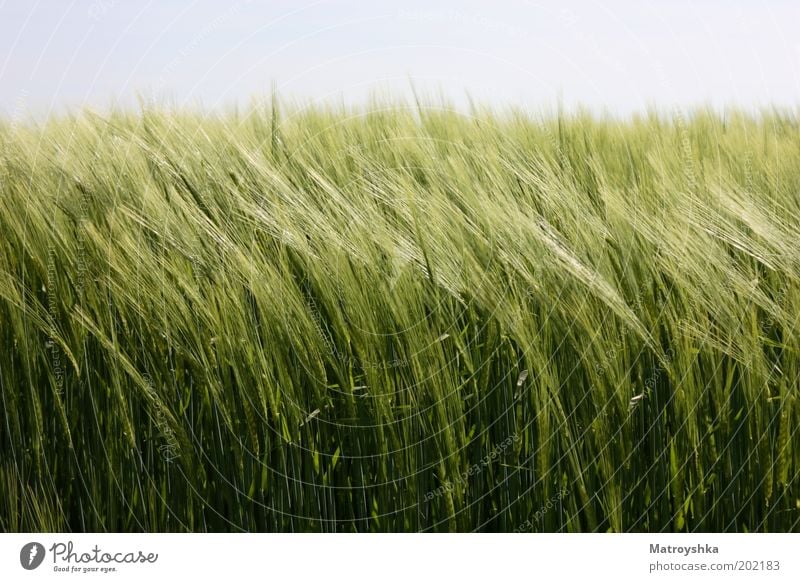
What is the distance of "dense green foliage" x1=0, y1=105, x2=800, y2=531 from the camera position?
1043mm

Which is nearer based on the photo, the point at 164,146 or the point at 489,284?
the point at 489,284

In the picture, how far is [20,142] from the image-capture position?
1291 millimetres

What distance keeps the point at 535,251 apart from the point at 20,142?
2.79 ft
